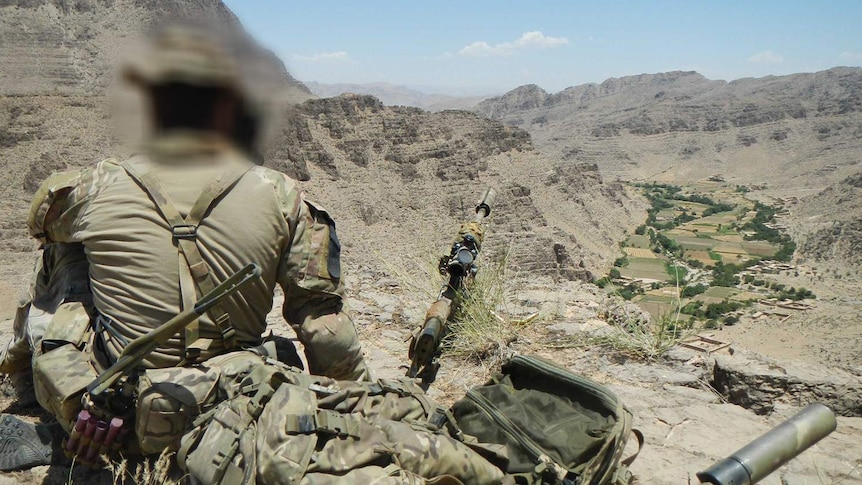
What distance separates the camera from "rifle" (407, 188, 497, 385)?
3.54 m

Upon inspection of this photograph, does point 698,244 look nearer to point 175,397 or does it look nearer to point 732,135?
point 175,397

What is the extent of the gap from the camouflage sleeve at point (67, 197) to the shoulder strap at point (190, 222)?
0.15 m

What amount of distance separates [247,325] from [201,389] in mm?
349

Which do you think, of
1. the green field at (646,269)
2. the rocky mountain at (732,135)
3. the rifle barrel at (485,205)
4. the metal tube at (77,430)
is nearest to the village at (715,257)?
the green field at (646,269)

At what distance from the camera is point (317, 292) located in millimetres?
2445

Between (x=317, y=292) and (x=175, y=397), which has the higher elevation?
A: (x=317, y=292)

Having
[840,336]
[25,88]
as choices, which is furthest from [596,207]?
[25,88]

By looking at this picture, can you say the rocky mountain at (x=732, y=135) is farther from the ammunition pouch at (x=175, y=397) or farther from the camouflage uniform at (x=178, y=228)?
the ammunition pouch at (x=175, y=397)

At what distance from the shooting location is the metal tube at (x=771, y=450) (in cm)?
195

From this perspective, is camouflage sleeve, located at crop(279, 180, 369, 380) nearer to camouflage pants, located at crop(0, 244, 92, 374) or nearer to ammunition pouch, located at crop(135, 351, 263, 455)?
ammunition pouch, located at crop(135, 351, 263, 455)

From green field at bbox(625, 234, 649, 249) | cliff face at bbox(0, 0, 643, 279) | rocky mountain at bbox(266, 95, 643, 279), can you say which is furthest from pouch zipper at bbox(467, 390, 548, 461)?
green field at bbox(625, 234, 649, 249)

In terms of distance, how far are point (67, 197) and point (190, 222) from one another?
0.55m

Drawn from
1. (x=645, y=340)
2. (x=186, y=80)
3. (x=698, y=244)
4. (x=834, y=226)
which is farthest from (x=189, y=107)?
(x=834, y=226)

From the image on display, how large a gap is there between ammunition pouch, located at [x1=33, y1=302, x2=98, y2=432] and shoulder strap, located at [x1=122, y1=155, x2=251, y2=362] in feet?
1.36
